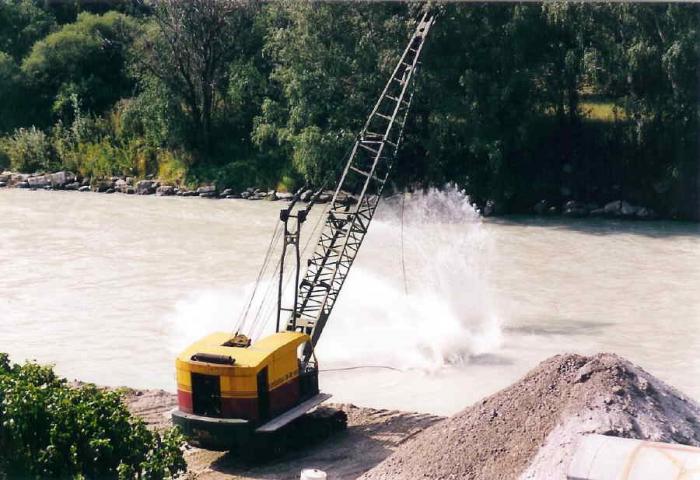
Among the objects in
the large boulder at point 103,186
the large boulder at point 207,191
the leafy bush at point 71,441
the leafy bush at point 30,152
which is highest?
the leafy bush at point 30,152

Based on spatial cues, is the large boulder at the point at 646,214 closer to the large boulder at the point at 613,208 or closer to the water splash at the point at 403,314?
the large boulder at the point at 613,208

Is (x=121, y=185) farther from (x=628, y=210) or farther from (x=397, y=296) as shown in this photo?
(x=397, y=296)

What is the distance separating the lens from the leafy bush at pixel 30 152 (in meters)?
47.1

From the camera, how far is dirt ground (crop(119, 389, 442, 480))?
1431cm

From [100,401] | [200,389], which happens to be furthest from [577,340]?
[100,401]

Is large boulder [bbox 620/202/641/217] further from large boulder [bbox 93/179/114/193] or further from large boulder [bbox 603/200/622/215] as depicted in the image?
large boulder [bbox 93/179/114/193]

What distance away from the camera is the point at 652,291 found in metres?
26.7

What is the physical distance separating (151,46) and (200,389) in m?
33.1

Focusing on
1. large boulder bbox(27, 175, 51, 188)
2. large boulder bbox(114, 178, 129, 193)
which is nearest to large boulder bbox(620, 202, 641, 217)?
large boulder bbox(114, 178, 129, 193)

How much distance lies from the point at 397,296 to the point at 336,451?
935 cm

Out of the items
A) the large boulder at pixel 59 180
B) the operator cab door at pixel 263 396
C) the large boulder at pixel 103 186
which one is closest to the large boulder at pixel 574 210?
the large boulder at pixel 103 186

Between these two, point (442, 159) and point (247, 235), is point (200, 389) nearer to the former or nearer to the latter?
point (247, 235)

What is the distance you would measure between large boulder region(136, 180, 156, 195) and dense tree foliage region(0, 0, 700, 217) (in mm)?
1409

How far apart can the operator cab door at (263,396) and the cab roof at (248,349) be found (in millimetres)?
206
